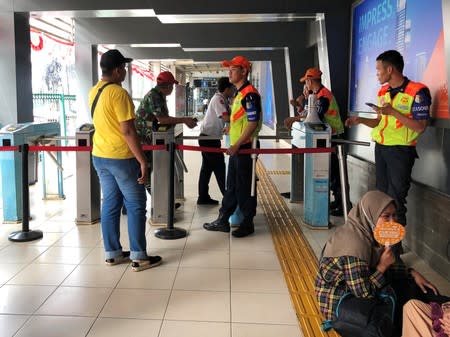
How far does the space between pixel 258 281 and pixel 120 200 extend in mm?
1090

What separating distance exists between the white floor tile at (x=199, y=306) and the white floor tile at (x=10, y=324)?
2.46 feet

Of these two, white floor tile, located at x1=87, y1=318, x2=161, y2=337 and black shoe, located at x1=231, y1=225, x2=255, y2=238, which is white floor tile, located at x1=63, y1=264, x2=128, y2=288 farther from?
black shoe, located at x1=231, y1=225, x2=255, y2=238

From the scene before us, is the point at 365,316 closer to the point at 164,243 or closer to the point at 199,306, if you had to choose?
the point at 199,306

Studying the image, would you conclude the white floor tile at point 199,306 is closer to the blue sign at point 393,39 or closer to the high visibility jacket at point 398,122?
the high visibility jacket at point 398,122

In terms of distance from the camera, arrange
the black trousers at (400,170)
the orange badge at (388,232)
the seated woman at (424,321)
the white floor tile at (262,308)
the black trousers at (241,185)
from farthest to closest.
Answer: the black trousers at (241,185) → the black trousers at (400,170) → the white floor tile at (262,308) → the orange badge at (388,232) → the seated woman at (424,321)

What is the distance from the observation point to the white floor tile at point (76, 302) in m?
2.49

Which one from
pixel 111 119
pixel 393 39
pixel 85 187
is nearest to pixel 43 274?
pixel 111 119

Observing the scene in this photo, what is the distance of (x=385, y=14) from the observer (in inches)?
159

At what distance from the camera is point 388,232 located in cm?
189

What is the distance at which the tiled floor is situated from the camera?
2.35 meters

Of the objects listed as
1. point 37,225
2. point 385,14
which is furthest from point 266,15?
point 37,225

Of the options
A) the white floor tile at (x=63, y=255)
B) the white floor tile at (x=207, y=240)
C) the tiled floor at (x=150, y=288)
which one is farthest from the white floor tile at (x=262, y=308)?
the white floor tile at (x=63, y=255)

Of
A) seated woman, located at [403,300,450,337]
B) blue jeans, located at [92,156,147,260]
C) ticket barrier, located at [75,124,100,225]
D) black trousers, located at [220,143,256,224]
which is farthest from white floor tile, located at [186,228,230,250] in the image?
seated woman, located at [403,300,450,337]

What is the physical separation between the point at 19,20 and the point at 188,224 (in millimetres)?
2974
